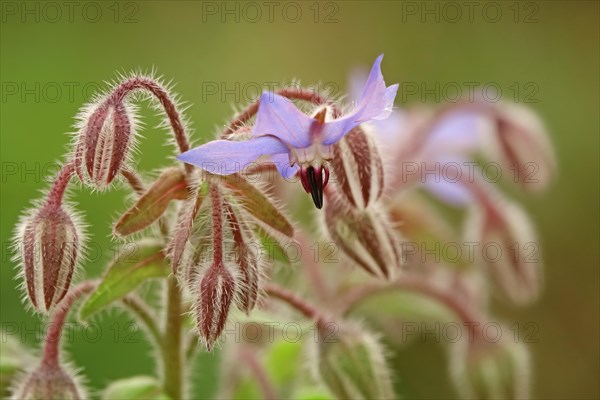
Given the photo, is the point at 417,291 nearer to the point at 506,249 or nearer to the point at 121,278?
the point at 506,249

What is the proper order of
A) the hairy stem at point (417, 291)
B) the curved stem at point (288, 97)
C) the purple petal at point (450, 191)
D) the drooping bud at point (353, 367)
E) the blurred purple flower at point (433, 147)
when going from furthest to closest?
the purple petal at point (450, 191), the blurred purple flower at point (433, 147), the hairy stem at point (417, 291), the drooping bud at point (353, 367), the curved stem at point (288, 97)

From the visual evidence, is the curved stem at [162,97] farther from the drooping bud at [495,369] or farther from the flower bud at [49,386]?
the drooping bud at [495,369]

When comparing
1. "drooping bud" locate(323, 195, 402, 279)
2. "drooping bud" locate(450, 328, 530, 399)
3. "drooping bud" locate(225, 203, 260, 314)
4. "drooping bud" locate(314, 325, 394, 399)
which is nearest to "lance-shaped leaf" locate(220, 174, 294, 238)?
"drooping bud" locate(225, 203, 260, 314)

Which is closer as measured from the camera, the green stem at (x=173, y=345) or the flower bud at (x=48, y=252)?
the flower bud at (x=48, y=252)

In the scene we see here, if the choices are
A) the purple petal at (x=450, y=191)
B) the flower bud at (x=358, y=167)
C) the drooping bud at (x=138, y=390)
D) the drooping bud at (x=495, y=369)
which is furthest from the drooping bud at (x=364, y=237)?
the purple petal at (x=450, y=191)

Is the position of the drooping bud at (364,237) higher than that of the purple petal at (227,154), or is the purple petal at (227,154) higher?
the purple petal at (227,154)

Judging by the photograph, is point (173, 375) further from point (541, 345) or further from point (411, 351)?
point (541, 345)
